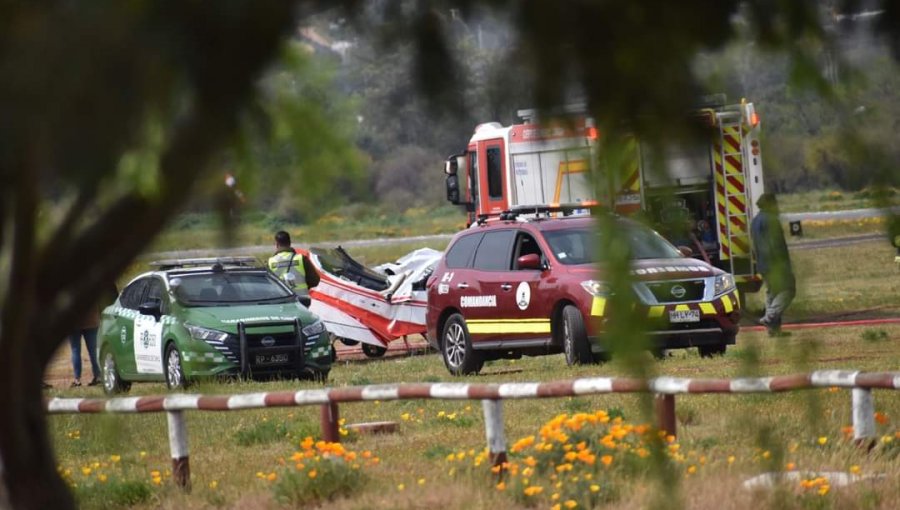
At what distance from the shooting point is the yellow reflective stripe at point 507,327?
59.8 ft

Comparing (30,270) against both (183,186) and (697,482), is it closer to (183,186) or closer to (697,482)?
(183,186)

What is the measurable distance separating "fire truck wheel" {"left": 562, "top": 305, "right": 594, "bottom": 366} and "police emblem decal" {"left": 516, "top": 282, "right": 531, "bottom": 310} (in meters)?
0.69

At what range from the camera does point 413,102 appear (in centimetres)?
296

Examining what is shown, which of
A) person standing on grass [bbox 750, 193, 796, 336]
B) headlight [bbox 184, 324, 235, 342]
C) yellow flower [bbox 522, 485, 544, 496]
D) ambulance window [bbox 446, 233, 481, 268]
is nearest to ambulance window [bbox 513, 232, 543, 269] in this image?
ambulance window [bbox 446, 233, 481, 268]

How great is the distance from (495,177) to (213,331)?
686 centimetres

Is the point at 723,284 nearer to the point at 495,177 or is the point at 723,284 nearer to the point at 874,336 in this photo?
the point at 874,336

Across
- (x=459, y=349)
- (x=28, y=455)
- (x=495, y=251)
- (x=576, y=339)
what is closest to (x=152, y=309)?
(x=459, y=349)

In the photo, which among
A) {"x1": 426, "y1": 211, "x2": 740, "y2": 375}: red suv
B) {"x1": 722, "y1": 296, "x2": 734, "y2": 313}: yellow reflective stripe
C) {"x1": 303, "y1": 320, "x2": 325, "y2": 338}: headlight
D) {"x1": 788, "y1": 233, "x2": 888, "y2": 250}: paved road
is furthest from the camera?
{"x1": 788, "y1": 233, "x2": 888, "y2": 250}: paved road

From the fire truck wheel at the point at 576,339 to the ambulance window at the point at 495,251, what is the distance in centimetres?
139

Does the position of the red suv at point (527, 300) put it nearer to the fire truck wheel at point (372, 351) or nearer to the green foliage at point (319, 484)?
the fire truck wheel at point (372, 351)

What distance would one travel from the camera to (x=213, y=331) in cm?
1891

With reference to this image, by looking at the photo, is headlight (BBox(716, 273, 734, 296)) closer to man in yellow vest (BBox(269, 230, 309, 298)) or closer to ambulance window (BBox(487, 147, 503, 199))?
man in yellow vest (BBox(269, 230, 309, 298))

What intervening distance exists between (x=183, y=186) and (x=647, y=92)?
838 millimetres

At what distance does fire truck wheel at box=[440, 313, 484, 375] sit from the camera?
19000 millimetres
